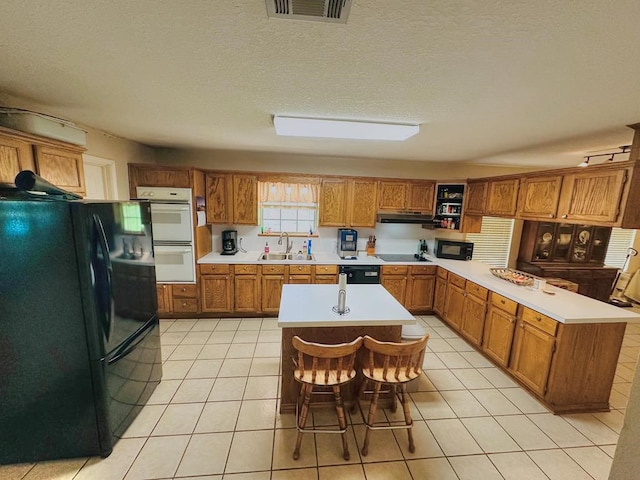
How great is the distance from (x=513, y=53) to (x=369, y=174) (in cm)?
333

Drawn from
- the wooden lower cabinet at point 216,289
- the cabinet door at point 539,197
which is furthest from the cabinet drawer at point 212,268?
the cabinet door at point 539,197

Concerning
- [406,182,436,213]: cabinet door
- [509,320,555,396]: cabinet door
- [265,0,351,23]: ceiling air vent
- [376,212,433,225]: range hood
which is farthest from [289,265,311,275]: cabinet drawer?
[265,0,351,23]: ceiling air vent

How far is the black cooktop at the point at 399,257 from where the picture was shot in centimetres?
433

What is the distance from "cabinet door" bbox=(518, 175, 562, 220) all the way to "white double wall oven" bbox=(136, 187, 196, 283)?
4.23 metres

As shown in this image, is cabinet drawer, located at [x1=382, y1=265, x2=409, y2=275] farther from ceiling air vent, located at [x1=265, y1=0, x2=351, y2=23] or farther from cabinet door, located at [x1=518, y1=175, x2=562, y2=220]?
ceiling air vent, located at [x1=265, y1=0, x2=351, y2=23]

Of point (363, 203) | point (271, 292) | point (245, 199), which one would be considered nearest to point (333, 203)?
point (363, 203)

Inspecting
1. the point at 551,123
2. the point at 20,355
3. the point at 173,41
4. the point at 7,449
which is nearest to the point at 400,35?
the point at 173,41

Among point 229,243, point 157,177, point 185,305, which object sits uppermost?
point 157,177

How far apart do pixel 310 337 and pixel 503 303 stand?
2.22 m

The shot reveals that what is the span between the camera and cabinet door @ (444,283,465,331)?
12.0 ft

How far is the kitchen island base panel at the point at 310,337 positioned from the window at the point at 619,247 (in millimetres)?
5605

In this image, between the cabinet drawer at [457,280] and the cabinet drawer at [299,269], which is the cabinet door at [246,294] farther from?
the cabinet drawer at [457,280]

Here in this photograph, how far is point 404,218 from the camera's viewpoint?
4305mm

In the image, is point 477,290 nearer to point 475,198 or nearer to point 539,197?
point 539,197
